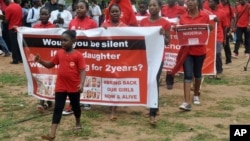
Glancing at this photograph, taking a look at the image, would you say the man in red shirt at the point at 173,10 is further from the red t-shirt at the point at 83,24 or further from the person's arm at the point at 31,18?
the person's arm at the point at 31,18

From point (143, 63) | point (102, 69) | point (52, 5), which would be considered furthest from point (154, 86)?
point (52, 5)

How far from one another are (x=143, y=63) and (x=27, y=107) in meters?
2.37

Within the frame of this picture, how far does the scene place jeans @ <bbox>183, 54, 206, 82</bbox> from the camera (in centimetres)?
768

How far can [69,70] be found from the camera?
241 inches

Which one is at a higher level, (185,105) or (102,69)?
(102,69)

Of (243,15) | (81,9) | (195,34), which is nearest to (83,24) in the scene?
(81,9)

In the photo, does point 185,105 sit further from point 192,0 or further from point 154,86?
point 192,0

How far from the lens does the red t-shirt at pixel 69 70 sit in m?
6.11

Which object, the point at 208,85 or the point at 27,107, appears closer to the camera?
the point at 27,107

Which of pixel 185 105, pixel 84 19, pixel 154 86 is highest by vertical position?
pixel 84 19

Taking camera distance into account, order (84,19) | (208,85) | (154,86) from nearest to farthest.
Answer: (154,86), (84,19), (208,85)

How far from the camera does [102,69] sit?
721cm

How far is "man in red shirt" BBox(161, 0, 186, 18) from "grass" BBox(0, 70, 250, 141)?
9.48 feet

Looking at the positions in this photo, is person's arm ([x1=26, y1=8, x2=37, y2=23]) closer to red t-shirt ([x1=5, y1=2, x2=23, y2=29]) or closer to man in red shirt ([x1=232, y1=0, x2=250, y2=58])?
red t-shirt ([x1=5, y1=2, x2=23, y2=29])
